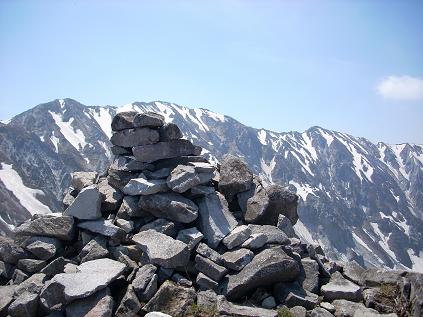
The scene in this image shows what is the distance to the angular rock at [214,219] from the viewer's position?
17359mm

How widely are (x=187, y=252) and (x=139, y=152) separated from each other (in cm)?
596

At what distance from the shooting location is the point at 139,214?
18.7 meters

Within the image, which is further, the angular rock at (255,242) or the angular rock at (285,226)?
the angular rock at (285,226)

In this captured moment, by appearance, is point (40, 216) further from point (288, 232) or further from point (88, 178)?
point (288, 232)

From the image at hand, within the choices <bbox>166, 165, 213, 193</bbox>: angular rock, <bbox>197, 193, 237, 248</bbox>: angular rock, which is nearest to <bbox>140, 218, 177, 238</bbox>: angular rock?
<bbox>197, 193, 237, 248</bbox>: angular rock

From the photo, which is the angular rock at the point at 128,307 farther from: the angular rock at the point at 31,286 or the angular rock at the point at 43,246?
the angular rock at the point at 43,246

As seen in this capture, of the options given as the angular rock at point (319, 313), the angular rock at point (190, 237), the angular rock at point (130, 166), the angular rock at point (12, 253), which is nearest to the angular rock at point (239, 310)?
the angular rock at point (319, 313)

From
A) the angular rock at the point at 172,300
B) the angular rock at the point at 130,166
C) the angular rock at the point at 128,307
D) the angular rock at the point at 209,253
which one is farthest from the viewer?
the angular rock at the point at 130,166

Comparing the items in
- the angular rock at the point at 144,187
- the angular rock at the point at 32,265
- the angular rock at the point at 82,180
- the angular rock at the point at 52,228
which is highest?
the angular rock at the point at 144,187

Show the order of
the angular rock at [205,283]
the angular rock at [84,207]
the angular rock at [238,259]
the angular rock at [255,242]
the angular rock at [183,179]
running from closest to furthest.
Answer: the angular rock at [205,283]
the angular rock at [238,259]
the angular rock at [255,242]
the angular rock at [84,207]
the angular rock at [183,179]

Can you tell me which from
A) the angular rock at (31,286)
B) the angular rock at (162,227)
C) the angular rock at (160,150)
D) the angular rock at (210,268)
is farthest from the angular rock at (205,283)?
the angular rock at (160,150)

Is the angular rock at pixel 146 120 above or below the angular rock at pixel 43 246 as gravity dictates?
above

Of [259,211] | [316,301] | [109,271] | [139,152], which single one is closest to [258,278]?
[316,301]

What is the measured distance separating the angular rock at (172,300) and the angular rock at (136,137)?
7.53 meters
